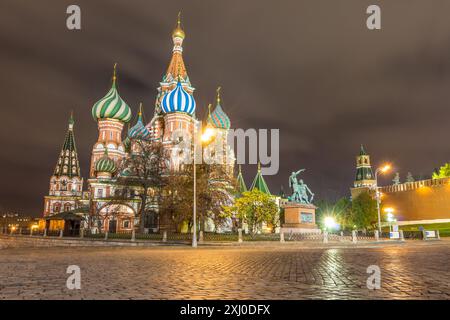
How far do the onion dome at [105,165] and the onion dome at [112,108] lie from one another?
958cm

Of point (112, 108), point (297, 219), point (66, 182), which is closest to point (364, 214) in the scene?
point (297, 219)

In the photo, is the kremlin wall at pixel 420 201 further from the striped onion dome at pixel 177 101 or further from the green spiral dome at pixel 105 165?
the green spiral dome at pixel 105 165

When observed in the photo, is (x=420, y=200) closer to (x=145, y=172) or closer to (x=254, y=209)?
(x=254, y=209)

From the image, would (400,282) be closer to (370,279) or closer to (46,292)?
(370,279)

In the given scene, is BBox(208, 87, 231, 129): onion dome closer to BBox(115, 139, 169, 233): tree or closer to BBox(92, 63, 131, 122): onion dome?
BBox(92, 63, 131, 122): onion dome

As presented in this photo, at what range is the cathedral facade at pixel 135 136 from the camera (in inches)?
2069

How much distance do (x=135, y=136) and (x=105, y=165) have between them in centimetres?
678

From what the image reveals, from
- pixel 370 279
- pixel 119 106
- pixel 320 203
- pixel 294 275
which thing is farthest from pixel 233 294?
pixel 320 203

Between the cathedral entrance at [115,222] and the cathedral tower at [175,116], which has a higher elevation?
the cathedral tower at [175,116]

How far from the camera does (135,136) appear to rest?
58.3m

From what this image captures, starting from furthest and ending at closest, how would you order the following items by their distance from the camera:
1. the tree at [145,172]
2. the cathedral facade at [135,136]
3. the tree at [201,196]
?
the cathedral facade at [135,136]
the tree at [145,172]
the tree at [201,196]

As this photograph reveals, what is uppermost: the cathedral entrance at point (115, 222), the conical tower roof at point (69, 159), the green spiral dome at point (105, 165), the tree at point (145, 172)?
the conical tower roof at point (69, 159)

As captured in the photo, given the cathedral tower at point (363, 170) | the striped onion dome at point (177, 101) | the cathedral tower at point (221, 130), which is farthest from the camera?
the cathedral tower at point (363, 170)

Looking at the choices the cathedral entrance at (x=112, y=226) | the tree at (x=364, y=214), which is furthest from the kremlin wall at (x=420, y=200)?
the cathedral entrance at (x=112, y=226)
